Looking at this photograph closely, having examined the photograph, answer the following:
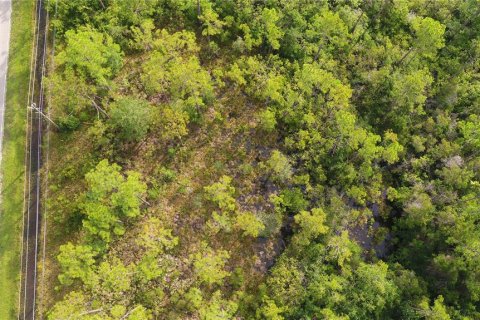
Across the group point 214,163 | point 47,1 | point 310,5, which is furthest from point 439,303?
point 47,1

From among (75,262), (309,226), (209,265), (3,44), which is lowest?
(75,262)

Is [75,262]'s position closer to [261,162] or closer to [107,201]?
[107,201]

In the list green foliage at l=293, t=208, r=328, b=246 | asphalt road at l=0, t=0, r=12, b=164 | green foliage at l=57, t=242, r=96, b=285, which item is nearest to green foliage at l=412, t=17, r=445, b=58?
green foliage at l=293, t=208, r=328, b=246

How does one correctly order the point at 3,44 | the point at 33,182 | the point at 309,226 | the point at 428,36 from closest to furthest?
the point at 309,226 → the point at 33,182 → the point at 428,36 → the point at 3,44

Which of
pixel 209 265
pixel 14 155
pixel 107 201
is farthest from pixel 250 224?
pixel 14 155

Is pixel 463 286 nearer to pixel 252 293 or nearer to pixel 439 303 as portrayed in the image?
pixel 439 303

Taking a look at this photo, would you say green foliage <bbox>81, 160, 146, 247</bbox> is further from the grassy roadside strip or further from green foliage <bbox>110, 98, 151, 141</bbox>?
the grassy roadside strip
